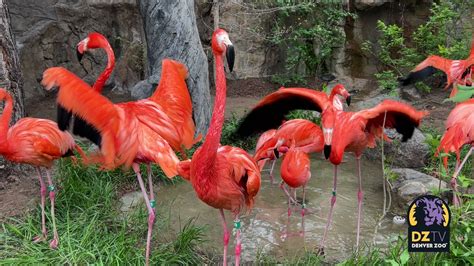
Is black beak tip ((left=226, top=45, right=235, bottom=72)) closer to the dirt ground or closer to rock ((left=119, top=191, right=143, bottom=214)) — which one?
rock ((left=119, top=191, right=143, bottom=214))

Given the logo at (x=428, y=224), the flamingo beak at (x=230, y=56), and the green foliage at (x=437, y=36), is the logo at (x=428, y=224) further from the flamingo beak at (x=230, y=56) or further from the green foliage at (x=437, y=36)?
the green foliage at (x=437, y=36)

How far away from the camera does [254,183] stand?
270cm

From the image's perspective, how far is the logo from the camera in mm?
1966

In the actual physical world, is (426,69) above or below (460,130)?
above

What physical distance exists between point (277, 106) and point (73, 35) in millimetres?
5158

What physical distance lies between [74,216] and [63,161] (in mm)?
637

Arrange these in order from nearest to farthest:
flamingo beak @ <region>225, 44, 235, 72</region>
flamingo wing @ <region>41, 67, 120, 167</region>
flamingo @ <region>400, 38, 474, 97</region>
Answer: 1. flamingo beak @ <region>225, 44, 235, 72</region>
2. flamingo wing @ <region>41, 67, 120, 167</region>
3. flamingo @ <region>400, 38, 474, 97</region>

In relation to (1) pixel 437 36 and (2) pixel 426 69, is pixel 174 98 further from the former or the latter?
(1) pixel 437 36

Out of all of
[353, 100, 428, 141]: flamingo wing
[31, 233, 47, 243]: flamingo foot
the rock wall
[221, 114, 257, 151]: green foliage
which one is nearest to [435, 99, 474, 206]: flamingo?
[353, 100, 428, 141]: flamingo wing

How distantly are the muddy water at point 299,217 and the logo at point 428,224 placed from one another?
4.26ft

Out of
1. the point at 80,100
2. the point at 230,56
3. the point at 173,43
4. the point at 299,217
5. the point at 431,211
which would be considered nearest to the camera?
the point at 431,211

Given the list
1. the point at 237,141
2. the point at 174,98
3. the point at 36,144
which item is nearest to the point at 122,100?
the point at 237,141

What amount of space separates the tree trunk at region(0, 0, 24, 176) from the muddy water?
140 centimetres

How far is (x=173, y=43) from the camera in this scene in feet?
16.5
